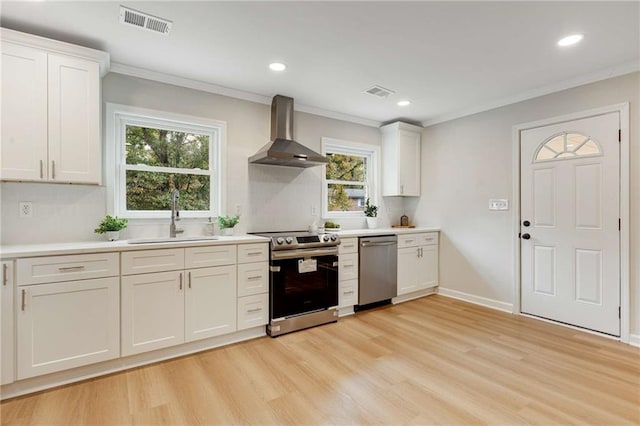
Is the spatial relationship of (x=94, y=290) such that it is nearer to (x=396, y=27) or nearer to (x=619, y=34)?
(x=396, y=27)

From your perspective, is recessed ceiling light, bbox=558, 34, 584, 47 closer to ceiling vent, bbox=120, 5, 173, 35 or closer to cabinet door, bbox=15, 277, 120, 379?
ceiling vent, bbox=120, 5, 173, 35

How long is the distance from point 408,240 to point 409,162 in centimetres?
123

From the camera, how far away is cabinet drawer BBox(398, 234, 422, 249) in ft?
13.7

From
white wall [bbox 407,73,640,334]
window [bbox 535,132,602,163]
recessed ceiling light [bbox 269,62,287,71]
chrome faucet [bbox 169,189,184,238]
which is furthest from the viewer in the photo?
white wall [bbox 407,73,640,334]

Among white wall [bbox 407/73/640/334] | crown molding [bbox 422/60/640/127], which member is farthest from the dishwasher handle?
crown molding [bbox 422/60/640/127]

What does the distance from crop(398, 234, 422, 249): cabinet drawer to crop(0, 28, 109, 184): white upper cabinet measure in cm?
335

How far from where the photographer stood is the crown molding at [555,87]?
9.62ft

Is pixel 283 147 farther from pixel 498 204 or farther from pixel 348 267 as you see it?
pixel 498 204

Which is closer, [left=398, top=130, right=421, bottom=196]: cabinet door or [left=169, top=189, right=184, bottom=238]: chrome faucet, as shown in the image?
[left=169, top=189, right=184, bottom=238]: chrome faucet

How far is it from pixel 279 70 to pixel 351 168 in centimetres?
202

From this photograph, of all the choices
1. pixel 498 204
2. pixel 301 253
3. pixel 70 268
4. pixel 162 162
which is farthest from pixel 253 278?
pixel 498 204

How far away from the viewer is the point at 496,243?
396 cm

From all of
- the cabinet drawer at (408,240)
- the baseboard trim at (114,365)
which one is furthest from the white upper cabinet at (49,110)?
the cabinet drawer at (408,240)

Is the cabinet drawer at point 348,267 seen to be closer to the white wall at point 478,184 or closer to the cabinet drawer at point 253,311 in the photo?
the cabinet drawer at point 253,311
